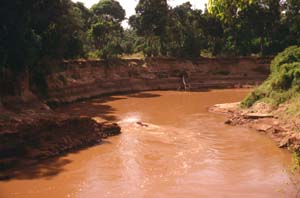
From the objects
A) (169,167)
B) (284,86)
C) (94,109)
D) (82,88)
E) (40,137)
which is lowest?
(169,167)

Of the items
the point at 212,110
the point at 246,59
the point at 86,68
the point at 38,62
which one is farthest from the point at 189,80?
the point at 38,62

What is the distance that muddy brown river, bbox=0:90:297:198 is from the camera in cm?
1161

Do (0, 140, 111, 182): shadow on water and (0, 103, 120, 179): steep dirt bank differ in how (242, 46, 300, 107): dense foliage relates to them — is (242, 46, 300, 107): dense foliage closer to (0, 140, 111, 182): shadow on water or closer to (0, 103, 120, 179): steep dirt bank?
(0, 103, 120, 179): steep dirt bank

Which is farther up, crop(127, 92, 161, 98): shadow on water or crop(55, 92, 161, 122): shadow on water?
crop(127, 92, 161, 98): shadow on water

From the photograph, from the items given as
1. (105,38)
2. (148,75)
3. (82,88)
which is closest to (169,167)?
(82,88)

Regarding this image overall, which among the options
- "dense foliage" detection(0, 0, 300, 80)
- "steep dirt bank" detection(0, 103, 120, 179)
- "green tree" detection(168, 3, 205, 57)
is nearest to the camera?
"steep dirt bank" detection(0, 103, 120, 179)

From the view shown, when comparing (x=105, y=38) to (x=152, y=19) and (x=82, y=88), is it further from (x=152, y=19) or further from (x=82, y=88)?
(x=82, y=88)

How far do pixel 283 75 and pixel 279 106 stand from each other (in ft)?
6.32

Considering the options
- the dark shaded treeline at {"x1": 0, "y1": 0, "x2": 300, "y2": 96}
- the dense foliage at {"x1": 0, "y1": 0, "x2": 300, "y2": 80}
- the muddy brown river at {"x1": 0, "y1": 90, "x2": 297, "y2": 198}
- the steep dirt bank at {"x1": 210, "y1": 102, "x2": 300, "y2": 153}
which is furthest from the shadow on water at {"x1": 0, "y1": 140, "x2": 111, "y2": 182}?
the dense foliage at {"x1": 0, "y1": 0, "x2": 300, "y2": 80}

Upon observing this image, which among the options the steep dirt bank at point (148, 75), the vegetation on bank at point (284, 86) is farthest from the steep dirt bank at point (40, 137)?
the steep dirt bank at point (148, 75)

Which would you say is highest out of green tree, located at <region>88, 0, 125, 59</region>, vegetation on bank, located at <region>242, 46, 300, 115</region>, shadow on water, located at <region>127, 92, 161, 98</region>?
green tree, located at <region>88, 0, 125, 59</region>

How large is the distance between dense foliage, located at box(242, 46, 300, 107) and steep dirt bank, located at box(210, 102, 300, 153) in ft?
1.72

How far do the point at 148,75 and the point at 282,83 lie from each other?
1634 cm

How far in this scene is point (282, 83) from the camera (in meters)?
21.2
